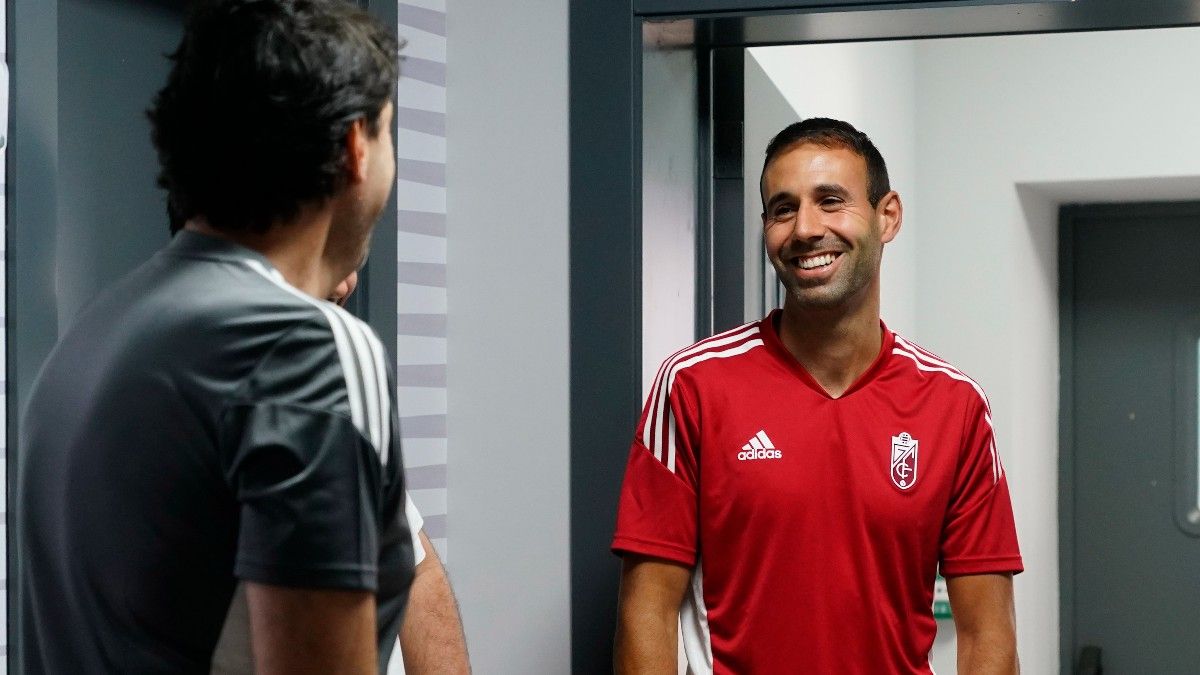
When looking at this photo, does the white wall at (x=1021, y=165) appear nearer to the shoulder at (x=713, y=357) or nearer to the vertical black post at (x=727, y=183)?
the vertical black post at (x=727, y=183)

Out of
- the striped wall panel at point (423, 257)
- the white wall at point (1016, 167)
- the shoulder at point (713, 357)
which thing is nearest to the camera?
the shoulder at point (713, 357)

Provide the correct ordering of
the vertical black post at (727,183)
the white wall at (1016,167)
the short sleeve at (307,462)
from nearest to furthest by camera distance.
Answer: the short sleeve at (307,462) < the vertical black post at (727,183) < the white wall at (1016,167)

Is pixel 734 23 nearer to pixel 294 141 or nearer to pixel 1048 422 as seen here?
pixel 294 141

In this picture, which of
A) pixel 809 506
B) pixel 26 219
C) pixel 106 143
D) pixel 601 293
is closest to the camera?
pixel 26 219

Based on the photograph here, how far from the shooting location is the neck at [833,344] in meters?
1.69

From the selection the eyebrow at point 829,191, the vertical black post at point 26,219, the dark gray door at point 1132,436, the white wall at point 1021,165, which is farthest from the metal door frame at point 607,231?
the dark gray door at point 1132,436

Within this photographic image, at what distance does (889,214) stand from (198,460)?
125cm

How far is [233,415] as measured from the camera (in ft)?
2.27

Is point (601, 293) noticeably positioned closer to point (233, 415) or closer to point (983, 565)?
point (983, 565)

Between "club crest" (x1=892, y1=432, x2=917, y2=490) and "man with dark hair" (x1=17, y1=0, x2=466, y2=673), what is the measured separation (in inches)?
37.5

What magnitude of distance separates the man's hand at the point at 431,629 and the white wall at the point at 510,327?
Result: 495 mm

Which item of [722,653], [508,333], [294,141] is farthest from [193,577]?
[508,333]

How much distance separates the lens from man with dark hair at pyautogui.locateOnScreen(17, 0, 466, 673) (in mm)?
695

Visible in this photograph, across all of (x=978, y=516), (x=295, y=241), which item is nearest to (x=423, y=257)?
(x=978, y=516)
